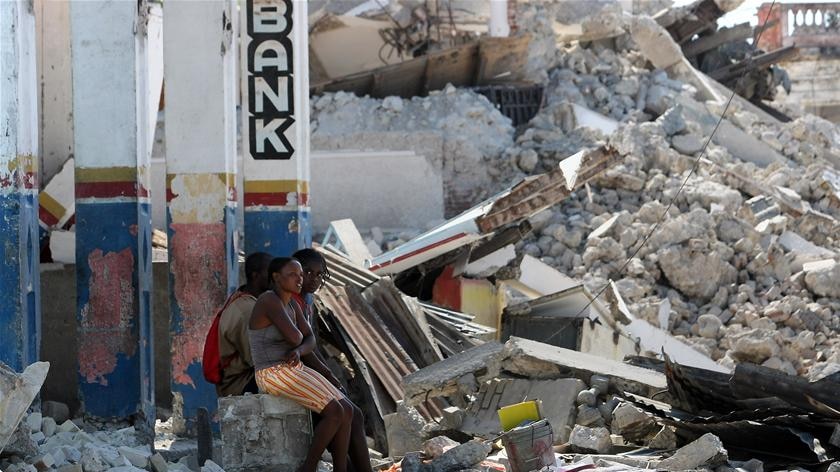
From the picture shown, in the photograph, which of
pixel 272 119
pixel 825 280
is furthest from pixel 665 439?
pixel 825 280

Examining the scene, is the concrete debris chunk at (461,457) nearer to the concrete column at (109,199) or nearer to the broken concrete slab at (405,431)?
the broken concrete slab at (405,431)

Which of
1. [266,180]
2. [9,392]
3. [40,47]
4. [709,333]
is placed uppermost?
[40,47]

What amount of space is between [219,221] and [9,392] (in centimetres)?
436

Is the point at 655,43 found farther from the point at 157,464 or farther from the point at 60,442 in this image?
the point at 60,442

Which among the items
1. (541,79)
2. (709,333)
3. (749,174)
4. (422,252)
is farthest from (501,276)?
(541,79)

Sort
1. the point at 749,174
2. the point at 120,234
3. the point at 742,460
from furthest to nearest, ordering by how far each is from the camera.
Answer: the point at 749,174
the point at 120,234
the point at 742,460

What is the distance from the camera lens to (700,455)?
786cm

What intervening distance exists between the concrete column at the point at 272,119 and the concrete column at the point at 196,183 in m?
0.64

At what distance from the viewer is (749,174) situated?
20.0 meters

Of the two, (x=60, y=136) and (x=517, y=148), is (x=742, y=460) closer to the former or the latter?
(x=60, y=136)

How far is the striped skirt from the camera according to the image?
25.1 ft

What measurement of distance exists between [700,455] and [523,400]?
5.41 ft

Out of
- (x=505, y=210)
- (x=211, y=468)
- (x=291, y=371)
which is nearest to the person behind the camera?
(x=291, y=371)

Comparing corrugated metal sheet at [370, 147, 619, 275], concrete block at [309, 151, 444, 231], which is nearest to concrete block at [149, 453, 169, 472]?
corrugated metal sheet at [370, 147, 619, 275]
